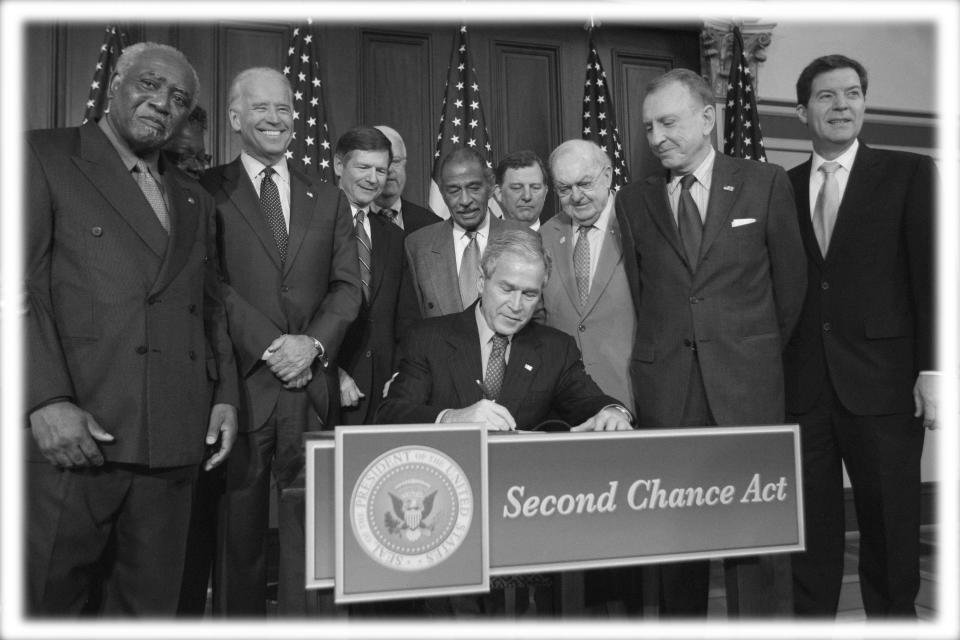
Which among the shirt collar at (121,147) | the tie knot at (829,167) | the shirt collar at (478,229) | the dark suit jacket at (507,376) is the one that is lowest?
the dark suit jacket at (507,376)

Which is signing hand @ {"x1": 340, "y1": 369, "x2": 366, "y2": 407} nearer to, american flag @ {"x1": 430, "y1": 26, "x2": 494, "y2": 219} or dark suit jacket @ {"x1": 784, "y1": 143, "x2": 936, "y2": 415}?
dark suit jacket @ {"x1": 784, "y1": 143, "x2": 936, "y2": 415}

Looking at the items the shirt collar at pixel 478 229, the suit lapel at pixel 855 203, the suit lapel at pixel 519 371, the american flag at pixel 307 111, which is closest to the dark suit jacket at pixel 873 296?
the suit lapel at pixel 855 203

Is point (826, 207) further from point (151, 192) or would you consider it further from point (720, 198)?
point (151, 192)

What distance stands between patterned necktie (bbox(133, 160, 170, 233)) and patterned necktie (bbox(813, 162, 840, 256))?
2020 millimetres

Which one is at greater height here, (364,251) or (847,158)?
(847,158)

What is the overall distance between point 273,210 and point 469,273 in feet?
2.67

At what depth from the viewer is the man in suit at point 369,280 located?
3021mm

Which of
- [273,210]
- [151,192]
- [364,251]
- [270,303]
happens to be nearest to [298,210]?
[273,210]

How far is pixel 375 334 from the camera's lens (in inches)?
122

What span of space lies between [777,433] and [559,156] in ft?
4.42

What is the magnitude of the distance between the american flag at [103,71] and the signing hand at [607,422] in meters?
3.34

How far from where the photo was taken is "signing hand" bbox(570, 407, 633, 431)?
206 cm

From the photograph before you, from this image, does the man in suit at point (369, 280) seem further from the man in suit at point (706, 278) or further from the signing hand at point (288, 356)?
the man in suit at point (706, 278)
